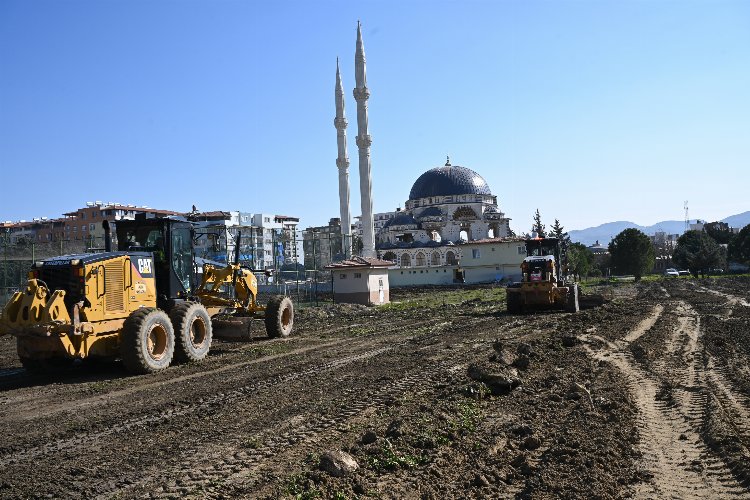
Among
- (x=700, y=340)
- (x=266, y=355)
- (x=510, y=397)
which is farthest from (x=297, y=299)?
(x=510, y=397)

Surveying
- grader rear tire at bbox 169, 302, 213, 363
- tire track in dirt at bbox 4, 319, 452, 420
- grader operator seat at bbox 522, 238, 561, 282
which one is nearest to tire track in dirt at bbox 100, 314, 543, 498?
tire track in dirt at bbox 4, 319, 452, 420

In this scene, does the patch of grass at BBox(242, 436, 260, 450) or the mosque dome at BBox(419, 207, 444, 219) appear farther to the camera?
the mosque dome at BBox(419, 207, 444, 219)

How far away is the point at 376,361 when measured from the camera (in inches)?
498

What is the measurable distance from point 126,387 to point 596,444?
24.0 feet

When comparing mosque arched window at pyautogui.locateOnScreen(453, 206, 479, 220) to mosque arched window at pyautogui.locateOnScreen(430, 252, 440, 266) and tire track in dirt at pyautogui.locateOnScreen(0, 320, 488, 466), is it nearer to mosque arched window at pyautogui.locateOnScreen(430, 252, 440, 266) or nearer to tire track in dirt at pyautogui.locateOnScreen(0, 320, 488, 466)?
mosque arched window at pyautogui.locateOnScreen(430, 252, 440, 266)

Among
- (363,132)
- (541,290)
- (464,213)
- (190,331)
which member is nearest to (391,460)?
(190,331)

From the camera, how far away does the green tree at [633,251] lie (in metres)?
65.4

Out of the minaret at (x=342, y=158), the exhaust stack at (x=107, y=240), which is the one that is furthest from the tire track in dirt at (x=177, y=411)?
the minaret at (x=342, y=158)

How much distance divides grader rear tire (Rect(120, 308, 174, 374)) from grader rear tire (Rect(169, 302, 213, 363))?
42 cm

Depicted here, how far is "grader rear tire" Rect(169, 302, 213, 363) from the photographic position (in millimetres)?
12797

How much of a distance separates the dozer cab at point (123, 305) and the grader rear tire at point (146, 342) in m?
0.02

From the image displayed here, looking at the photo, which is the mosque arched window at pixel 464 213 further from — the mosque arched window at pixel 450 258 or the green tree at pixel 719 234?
the green tree at pixel 719 234

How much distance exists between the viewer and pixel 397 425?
715 cm

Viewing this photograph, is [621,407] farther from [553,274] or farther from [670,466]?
[553,274]
